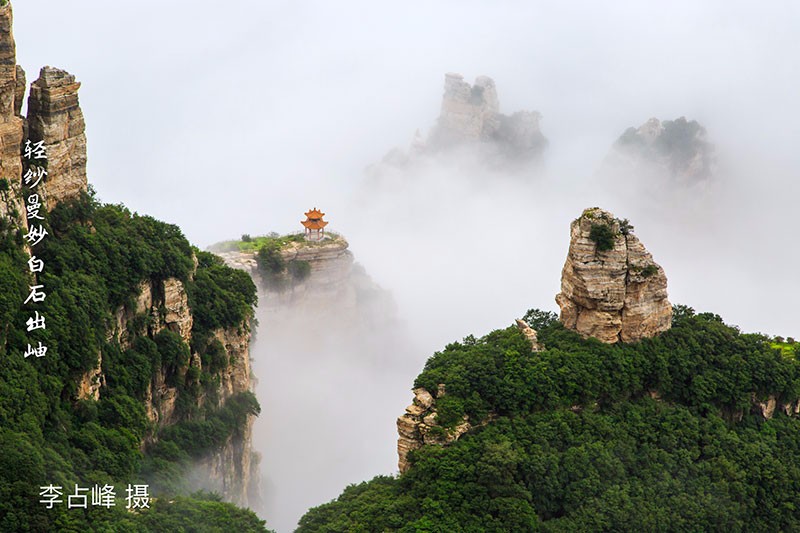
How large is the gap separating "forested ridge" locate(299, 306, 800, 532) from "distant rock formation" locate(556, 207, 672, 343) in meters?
0.84

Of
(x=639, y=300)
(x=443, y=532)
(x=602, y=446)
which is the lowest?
(x=443, y=532)

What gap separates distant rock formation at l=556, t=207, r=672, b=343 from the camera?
167ft

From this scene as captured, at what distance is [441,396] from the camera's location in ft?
159

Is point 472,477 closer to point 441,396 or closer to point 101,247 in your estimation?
point 441,396

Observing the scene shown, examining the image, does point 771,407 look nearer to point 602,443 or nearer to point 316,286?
point 602,443

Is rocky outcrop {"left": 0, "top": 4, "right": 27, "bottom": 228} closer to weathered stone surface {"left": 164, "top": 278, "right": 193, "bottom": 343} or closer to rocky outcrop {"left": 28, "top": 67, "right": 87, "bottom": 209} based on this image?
rocky outcrop {"left": 28, "top": 67, "right": 87, "bottom": 209}

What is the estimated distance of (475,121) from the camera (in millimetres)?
154375

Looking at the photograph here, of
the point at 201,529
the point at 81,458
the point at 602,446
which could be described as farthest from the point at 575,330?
the point at 81,458

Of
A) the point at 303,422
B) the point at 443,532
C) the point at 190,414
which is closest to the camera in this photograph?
the point at 443,532

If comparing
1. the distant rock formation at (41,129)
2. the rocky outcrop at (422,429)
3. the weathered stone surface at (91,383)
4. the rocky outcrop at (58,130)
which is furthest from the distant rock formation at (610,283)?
the distant rock formation at (41,129)

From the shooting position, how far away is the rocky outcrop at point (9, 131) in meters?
46.6

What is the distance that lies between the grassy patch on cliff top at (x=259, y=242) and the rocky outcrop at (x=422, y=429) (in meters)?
39.1

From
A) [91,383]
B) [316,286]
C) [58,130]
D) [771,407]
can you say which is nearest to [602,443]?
[771,407]

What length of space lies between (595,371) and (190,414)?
20.5 meters
